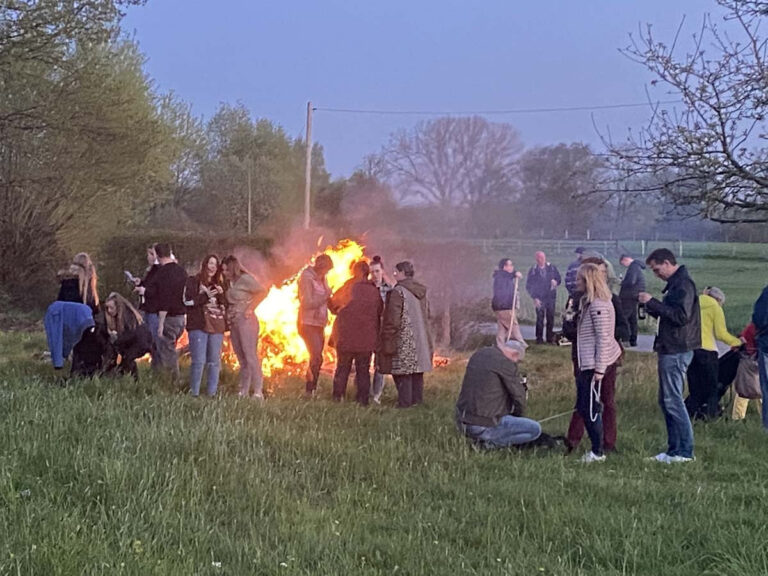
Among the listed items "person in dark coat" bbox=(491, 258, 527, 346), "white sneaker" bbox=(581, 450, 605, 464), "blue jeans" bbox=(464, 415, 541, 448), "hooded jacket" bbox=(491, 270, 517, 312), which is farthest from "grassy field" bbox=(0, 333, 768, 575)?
"hooded jacket" bbox=(491, 270, 517, 312)

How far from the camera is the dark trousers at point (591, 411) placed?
22.6 feet

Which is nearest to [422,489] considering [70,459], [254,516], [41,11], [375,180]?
[254,516]

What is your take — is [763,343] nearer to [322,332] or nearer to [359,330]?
[359,330]

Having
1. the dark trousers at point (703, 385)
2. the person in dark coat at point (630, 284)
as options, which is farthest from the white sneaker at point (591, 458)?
the person in dark coat at point (630, 284)

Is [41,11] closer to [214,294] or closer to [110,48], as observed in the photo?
[110,48]

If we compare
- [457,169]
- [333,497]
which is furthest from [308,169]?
[333,497]

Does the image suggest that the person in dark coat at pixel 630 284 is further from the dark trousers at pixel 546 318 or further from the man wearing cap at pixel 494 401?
the man wearing cap at pixel 494 401

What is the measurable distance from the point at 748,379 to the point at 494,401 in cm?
339

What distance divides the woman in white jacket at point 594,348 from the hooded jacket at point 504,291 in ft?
20.8

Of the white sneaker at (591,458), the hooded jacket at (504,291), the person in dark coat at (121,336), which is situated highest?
the hooded jacket at (504,291)

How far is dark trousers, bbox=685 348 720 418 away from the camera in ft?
28.4

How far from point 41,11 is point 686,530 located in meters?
16.5

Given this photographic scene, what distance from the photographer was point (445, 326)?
626 inches

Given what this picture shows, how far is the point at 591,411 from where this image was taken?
6.90 metres
